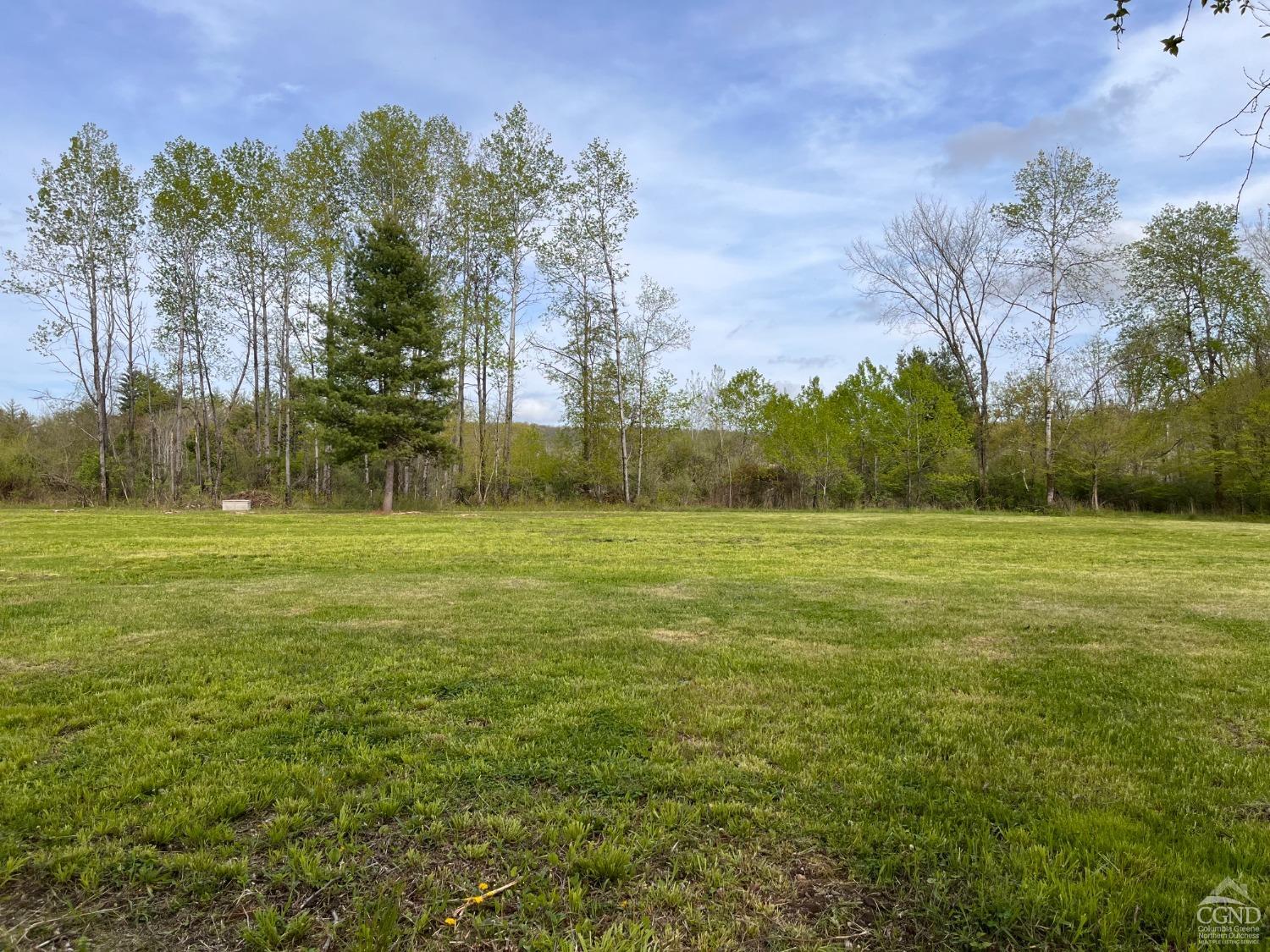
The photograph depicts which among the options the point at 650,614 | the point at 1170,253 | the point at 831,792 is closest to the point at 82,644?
the point at 650,614

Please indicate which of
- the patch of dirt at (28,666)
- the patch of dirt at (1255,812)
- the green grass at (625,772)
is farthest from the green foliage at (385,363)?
the patch of dirt at (1255,812)

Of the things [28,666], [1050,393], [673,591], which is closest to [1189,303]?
[1050,393]

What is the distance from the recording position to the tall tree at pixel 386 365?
19.8 meters

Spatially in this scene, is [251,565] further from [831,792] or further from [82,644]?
[831,792]

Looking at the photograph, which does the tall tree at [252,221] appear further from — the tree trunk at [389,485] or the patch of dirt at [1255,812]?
the patch of dirt at [1255,812]

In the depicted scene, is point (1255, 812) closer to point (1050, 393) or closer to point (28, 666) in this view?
point (28, 666)

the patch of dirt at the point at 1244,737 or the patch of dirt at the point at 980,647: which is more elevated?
the patch of dirt at the point at 1244,737

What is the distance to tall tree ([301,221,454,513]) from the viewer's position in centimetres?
1977

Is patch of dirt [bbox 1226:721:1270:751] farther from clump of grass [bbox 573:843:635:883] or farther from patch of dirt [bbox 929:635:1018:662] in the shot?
clump of grass [bbox 573:843:635:883]

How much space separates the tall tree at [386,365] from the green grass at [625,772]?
45.6ft

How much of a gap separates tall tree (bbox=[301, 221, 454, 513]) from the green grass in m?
13.9

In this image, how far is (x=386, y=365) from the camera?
19828 mm

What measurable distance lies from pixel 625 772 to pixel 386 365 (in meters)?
19.4

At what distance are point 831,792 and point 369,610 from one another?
5.16 meters
